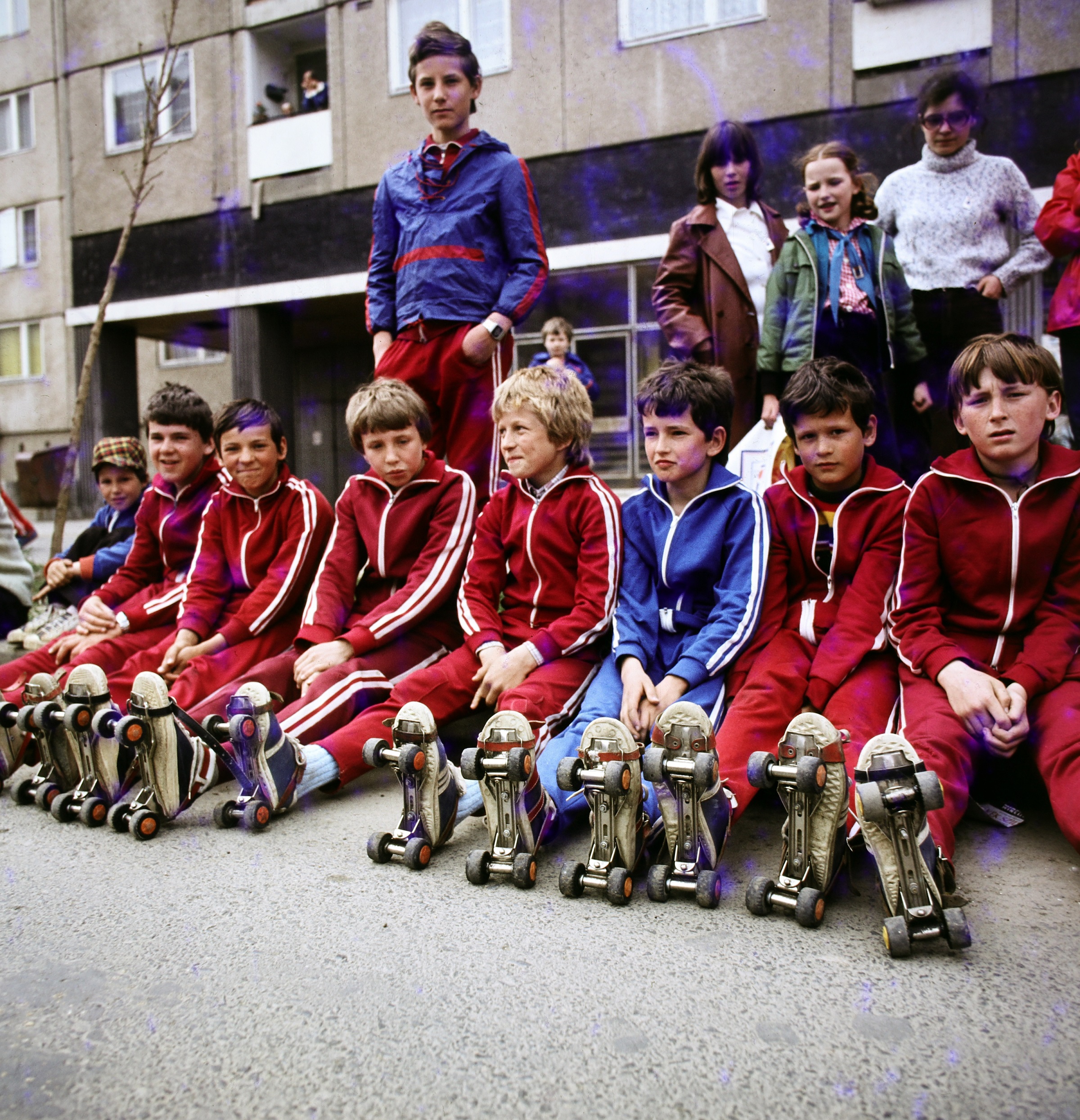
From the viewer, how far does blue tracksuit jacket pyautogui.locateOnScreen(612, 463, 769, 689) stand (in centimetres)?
239

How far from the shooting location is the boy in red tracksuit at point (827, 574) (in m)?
2.22

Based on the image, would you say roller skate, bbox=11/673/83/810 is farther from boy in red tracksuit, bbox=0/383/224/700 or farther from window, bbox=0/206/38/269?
window, bbox=0/206/38/269

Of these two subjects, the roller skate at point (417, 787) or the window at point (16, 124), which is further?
the window at point (16, 124)

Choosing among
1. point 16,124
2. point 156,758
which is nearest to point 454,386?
point 156,758

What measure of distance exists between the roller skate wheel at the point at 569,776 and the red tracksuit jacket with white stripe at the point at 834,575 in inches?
27.1

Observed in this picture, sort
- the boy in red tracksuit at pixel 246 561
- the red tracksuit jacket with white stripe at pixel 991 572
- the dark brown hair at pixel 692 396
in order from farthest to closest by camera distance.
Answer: the boy in red tracksuit at pixel 246 561
the dark brown hair at pixel 692 396
the red tracksuit jacket with white stripe at pixel 991 572

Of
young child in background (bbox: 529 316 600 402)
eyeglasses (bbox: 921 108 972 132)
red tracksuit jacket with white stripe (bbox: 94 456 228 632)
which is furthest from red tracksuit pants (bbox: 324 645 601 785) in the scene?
young child in background (bbox: 529 316 600 402)

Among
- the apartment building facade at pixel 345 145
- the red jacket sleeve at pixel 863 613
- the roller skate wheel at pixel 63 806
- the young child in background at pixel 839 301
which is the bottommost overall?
the roller skate wheel at pixel 63 806

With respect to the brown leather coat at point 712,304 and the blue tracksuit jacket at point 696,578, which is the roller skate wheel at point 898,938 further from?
the brown leather coat at point 712,304

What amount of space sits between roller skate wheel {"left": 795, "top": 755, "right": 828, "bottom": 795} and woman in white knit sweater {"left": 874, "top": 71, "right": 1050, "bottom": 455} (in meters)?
2.24

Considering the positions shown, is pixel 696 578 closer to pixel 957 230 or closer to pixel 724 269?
pixel 724 269

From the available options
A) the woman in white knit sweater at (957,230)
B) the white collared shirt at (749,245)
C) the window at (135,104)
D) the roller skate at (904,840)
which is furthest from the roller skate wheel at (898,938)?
the window at (135,104)

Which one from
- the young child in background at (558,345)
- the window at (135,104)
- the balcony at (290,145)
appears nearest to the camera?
the young child in background at (558,345)

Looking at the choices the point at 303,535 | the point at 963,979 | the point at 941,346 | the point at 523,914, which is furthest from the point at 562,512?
the point at 941,346
